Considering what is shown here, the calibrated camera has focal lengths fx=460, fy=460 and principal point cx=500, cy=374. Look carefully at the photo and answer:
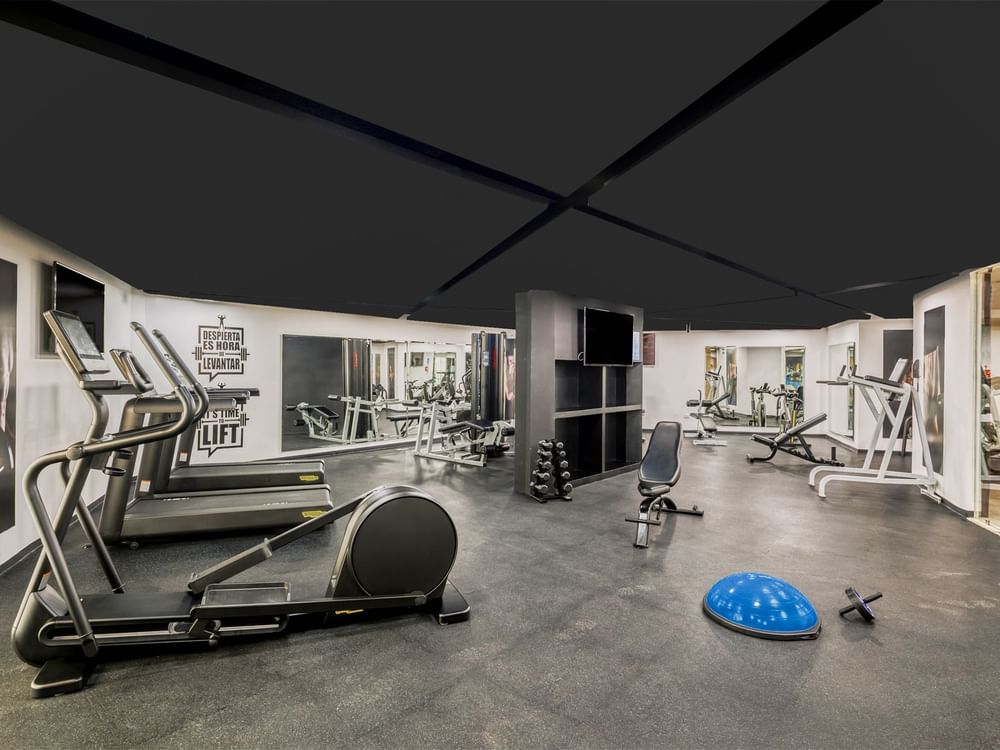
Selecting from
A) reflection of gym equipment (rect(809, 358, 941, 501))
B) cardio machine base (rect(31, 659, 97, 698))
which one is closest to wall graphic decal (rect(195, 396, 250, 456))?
cardio machine base (rect(31, 659, 97, 698))

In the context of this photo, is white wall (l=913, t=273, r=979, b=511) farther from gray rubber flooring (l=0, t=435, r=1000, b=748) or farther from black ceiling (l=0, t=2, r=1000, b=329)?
gray rubber flooring (l=0, t=435, r=1000, b=748)

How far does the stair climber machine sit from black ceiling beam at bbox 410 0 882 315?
1.72 meters

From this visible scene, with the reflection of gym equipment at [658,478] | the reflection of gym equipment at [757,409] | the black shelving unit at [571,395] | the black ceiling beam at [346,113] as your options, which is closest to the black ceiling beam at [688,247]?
the black ceiling beam at [346,113]

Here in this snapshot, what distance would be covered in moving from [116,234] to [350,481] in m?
3.26

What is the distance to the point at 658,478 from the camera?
3617 mm

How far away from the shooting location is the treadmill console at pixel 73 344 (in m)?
1.90

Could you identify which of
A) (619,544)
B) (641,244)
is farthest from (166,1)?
(619,544)

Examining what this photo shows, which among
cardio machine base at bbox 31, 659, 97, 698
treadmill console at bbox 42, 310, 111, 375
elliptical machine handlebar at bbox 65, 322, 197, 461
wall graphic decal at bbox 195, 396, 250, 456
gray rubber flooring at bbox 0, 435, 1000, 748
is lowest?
gray rubber flooring at bbox 0, 435, 1000, 748

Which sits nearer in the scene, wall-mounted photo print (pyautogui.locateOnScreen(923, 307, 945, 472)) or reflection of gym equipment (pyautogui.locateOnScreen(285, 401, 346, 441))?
wall-mounted photo print (pyautogui.locateOnScreen(923, 307, 945, 472))

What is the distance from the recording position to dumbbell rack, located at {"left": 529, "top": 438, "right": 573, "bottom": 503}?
437 centimetres

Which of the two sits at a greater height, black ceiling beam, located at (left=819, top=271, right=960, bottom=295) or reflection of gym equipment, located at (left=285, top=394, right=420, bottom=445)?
black ceiling beam, located at (left=819, top=271, right=960, bottom=295)

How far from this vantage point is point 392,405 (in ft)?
23.8

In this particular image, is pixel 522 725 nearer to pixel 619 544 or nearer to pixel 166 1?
pixel 619 544

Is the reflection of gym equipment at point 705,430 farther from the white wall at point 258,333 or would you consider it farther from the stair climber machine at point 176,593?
the stair climber machine at point 176,593
